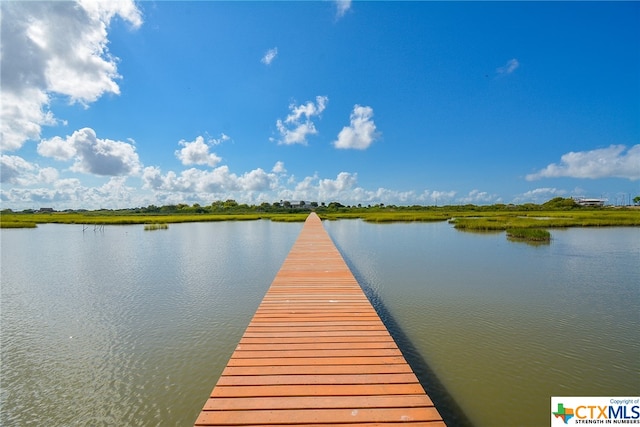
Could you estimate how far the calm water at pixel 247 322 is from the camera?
16.2 feet

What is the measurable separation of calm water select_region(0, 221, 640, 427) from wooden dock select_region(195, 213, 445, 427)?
1525 millimetres

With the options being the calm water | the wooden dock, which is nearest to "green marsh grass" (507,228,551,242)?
the calm water

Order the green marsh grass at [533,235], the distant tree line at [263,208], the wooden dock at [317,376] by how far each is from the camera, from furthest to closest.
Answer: the distant tree line at [263,208]
the green marsh grass at [533,235]
the wooden dock at [317,376]

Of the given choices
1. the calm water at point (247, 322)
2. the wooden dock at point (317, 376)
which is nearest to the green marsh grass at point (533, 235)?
the calm water at point (247, 322)

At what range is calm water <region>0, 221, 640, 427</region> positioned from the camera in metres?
4.93

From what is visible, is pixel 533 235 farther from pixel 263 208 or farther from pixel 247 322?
pixel 263 208

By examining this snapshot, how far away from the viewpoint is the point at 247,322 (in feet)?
26.3

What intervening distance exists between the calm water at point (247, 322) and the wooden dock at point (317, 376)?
1525mm

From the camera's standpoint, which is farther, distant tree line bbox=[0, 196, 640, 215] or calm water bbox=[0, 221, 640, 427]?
distant tree line bbox=[0, 196, 640, 215]

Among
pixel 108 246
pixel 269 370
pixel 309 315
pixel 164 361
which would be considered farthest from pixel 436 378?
pixel 108 246

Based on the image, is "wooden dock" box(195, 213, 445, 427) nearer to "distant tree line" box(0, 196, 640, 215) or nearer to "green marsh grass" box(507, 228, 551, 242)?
"green marsh grass" box(507, 228, 551, 242)

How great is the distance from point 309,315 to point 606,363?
19.6ft

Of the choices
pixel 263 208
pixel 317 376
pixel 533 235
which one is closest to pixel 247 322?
pixel 317 376

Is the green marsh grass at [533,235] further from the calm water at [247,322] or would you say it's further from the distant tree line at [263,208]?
the distant tree line at [263,208]
